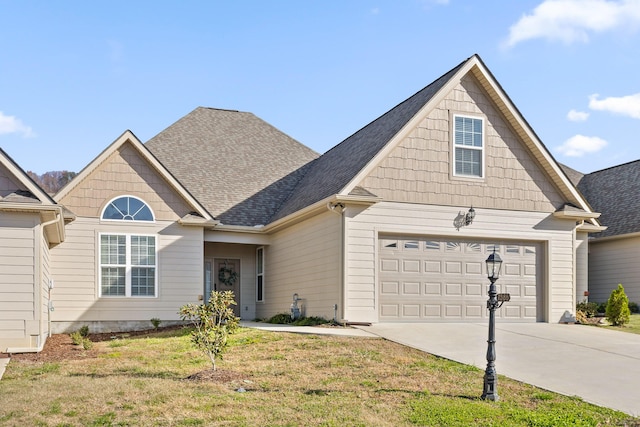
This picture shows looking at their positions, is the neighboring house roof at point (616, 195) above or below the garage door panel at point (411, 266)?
above

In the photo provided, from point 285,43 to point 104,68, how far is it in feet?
18.6

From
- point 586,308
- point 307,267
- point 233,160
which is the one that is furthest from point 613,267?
point 233,160

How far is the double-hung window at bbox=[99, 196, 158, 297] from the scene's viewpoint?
64.0ft

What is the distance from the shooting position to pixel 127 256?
64.5ft

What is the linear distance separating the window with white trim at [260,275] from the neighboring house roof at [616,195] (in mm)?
12137

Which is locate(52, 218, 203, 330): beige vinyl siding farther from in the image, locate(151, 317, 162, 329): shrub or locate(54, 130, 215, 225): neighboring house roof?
locate(54, 130, 215, 225): neighboring house roof

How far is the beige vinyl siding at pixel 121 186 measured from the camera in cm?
1938

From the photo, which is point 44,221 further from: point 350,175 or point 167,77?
point 350,175

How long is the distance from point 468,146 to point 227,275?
30.8 feet

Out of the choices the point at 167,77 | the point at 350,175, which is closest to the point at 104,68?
the point at 167,77

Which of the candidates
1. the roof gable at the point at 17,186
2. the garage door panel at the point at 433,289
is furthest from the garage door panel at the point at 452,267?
the roof gable at the point at 17,186

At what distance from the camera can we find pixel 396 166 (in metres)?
17.8

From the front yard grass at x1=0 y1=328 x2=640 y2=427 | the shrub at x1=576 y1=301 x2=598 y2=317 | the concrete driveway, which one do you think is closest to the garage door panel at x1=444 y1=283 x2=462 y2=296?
the concrete driveway

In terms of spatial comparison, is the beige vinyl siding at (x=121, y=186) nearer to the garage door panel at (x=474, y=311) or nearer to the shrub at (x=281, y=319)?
the shrub at (x=281, y=319)
